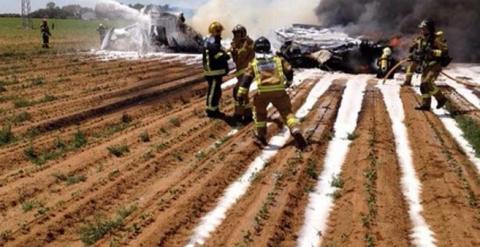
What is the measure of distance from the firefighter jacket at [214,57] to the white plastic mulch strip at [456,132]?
4105 millimetres

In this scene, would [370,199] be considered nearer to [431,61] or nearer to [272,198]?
[272,198]

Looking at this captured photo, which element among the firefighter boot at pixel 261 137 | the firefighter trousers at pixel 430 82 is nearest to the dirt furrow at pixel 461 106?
the firefighter trousers at pixel 430 82

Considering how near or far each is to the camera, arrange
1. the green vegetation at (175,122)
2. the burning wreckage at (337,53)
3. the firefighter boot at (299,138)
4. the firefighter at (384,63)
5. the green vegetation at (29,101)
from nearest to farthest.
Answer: the firefighter boot at (299,138), the green vegetation at (175,122), the green vegetation at (29,101), the firefighter at (384,63), the burning wreckage at (337,53)

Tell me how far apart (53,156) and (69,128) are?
6.11 ft

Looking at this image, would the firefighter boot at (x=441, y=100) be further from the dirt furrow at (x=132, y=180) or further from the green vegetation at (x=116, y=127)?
the green vegetation at (x=116, y=127)

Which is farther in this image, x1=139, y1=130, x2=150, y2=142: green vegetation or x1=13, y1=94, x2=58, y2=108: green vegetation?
x1=13, y1=94, x2=58, y2=108: green vegetation

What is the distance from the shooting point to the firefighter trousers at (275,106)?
8406mm

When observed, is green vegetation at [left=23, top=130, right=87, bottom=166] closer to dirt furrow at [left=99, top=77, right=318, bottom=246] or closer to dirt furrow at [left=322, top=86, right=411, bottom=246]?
dirt furrow at [left=99, top=77, right=318, bottom=246]

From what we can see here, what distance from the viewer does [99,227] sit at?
17.8 ft

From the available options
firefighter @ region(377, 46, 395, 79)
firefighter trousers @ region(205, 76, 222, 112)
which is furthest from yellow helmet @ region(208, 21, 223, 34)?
firefighter @ region(377, 46, 395, 79)

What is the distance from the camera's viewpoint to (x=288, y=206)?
619 cm

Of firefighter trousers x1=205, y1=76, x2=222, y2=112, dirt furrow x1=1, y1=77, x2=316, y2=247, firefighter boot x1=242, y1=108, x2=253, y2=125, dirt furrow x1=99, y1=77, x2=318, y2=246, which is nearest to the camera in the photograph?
dirt furrow x1=99, y1=77, x2=318, y2=246

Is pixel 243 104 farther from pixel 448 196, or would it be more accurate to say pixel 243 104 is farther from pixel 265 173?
pixel 448 196

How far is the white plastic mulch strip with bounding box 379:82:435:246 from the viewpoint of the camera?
549 cm
